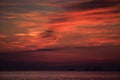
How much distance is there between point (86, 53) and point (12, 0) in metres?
1.67

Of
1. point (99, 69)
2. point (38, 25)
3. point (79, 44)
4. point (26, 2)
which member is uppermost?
point (26, 2)

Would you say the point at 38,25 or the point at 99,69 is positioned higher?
the point at 38,25

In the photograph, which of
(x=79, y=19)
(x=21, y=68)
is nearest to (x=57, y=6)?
(x=79, y=19)

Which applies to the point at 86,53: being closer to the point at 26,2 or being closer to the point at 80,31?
the point at 80,31

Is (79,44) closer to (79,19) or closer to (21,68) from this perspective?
(79,19)

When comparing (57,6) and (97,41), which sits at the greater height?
(57,6)

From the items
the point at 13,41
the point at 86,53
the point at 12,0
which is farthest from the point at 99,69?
the point at 12,0

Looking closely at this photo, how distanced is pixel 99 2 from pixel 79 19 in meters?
0.47

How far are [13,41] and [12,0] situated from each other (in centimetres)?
76

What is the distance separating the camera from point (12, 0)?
6.27 metres

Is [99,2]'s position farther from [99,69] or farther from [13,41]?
[13,41]

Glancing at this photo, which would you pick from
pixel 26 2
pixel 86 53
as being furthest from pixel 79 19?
pixel 26 2

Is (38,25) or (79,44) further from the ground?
(38,25)

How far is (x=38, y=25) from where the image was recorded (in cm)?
621
